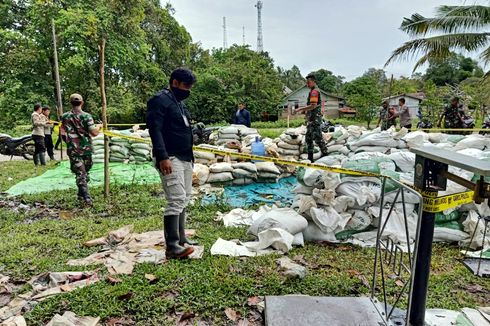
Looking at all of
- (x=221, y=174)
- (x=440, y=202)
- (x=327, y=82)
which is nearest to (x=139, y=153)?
(x=221, y=174)

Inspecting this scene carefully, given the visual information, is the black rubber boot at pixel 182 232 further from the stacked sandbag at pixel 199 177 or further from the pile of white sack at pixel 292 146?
the pile of white sack at pixel 292 146

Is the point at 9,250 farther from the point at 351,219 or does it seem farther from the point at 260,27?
the point at 260,27

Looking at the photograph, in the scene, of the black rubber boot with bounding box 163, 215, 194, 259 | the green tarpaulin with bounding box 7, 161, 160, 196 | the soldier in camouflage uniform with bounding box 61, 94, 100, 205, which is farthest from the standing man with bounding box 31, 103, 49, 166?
the black rubber boot with bounding box 163, 215, 194, 259

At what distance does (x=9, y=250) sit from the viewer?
116 inches

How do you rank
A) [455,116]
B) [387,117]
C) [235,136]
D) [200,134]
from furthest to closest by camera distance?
[200,134] < [387,117] < [455,116] < [235,136]

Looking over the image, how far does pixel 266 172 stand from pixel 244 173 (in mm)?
429

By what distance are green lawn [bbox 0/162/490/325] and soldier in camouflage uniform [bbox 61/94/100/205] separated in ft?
2.36

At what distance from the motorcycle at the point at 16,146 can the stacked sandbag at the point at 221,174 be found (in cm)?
550

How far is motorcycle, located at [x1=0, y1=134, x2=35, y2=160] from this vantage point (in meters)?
8.49

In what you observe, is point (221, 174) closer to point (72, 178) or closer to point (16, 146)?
point (72, 178)

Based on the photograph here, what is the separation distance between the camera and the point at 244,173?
19.1 ft

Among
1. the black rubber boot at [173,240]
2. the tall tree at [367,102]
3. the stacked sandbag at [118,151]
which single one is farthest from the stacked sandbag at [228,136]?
the tall tree at [367,102]

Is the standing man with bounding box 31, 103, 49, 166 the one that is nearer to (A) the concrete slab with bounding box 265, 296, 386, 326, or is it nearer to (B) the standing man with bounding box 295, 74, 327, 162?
(B) the standing man with bounding box 295, 74, 327, 162

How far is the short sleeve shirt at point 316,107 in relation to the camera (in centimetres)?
587
